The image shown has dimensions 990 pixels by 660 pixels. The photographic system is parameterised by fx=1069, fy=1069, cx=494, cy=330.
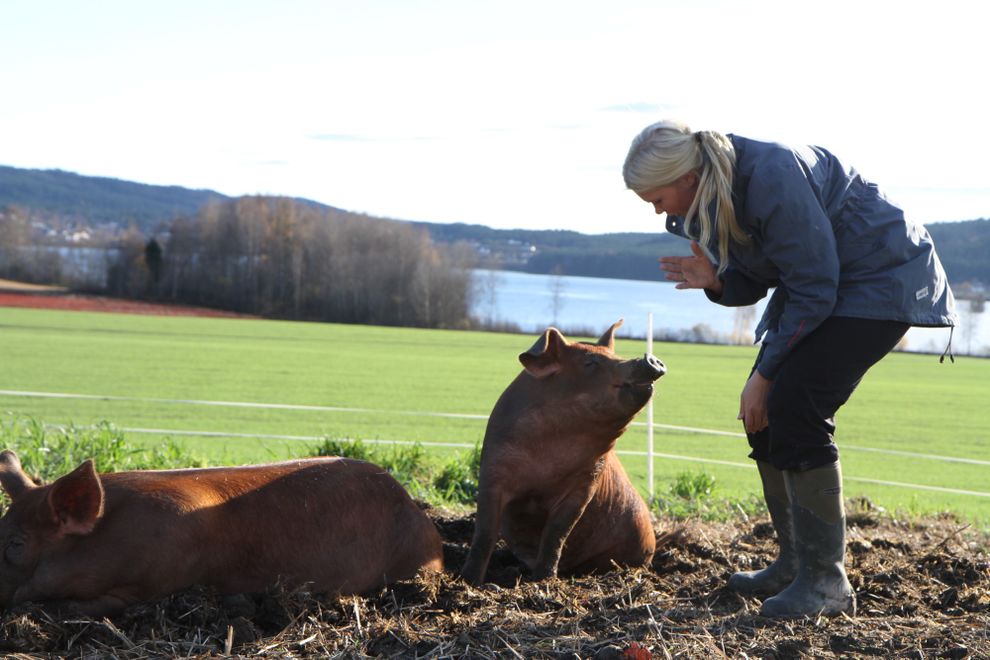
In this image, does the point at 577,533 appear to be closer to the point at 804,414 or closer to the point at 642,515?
the point at 642,515

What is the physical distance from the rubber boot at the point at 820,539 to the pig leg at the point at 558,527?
80 cm

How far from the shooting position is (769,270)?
4266 millimetres

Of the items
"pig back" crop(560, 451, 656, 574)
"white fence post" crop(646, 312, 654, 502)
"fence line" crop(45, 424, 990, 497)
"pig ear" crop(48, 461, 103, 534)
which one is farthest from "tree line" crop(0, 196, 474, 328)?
"pig ear" crop(48, 461, 103, 534)

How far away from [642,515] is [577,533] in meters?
0.34

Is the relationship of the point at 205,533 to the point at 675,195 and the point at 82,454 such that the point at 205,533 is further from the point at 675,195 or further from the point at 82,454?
the point at 82,454

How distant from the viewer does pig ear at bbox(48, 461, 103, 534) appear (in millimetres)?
3408

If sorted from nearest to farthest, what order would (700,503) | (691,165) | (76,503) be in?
1. (76,503)
2. (691,165)
3. (700,503)

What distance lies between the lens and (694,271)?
14.6ft

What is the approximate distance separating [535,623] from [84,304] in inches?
3174

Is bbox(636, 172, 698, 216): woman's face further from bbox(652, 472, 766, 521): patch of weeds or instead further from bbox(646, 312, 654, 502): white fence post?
bbox(652, 472, 766, 521): patch of weeds

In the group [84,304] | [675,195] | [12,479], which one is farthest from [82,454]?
[84,304]

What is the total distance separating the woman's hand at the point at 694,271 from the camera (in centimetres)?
445

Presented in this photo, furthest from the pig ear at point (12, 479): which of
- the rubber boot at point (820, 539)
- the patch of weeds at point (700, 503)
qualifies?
the patch of weeds at point (700, 503)

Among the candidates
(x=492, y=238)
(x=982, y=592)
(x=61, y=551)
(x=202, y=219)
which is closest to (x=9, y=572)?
(x=61, y=551)
